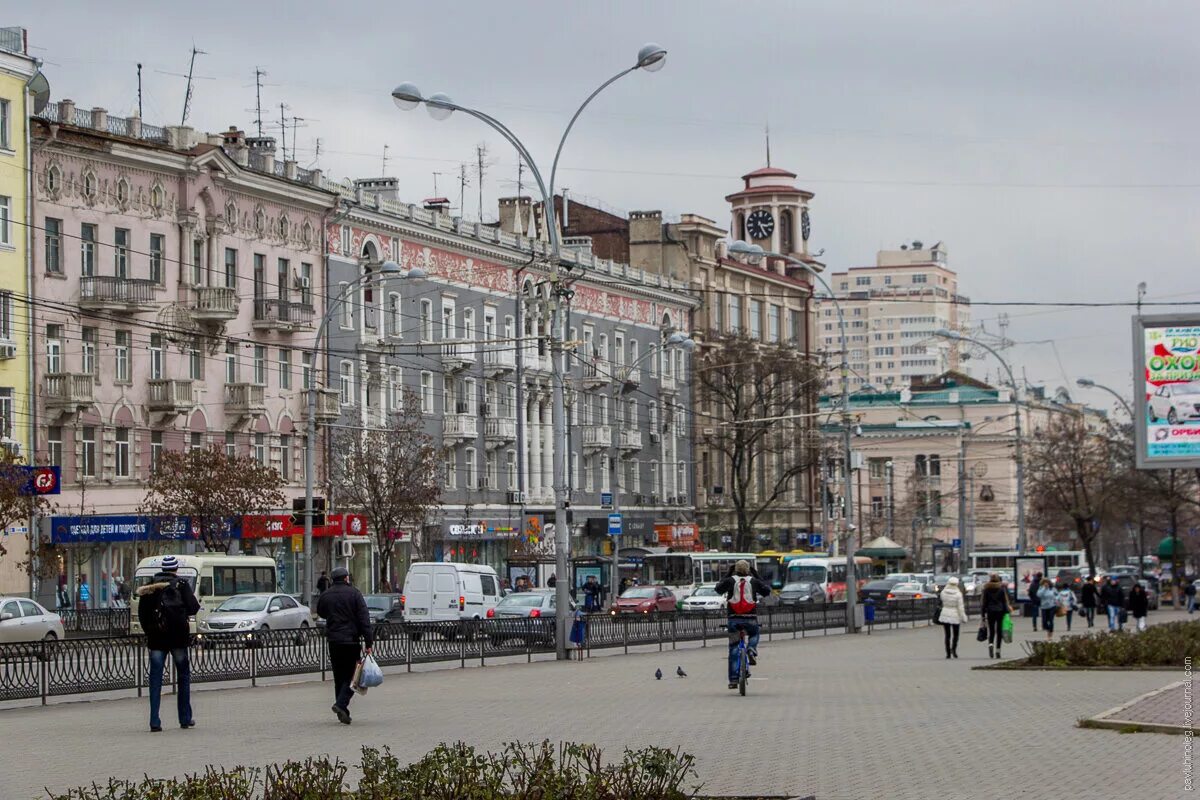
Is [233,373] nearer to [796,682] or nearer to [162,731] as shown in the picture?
[796,682]

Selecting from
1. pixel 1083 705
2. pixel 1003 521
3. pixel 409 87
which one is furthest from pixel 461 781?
pixel 1003 521

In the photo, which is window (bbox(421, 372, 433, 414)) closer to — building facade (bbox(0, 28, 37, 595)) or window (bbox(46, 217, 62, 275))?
window (bbox(46, 217, 62, 275))

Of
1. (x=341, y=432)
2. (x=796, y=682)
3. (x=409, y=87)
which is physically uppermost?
(x=409, y=87)

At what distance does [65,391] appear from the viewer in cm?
5328

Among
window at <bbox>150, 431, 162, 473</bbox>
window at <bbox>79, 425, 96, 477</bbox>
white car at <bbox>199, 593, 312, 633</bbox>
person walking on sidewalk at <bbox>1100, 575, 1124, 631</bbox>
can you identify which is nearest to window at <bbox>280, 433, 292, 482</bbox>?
window at <bbox>150, 431, 162, 473</bbox>

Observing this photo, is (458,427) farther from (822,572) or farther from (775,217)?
(775,217)

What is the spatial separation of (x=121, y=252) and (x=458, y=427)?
18.5 metres

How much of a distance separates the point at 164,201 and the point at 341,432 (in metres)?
10.5

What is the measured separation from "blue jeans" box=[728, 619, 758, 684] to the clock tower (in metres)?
85.7

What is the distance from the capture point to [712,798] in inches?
510

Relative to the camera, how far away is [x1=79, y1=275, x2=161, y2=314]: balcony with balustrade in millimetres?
55094

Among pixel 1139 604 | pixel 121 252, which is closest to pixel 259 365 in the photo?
pixel 121 252

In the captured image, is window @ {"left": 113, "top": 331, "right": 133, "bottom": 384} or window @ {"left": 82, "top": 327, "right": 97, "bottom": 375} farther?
window @ {"left": 113, "top": 331, "right": 133, "bottom": 384}

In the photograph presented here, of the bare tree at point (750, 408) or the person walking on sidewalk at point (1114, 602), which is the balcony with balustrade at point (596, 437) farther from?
the person walking on sidewalk at point (1114, 602)
